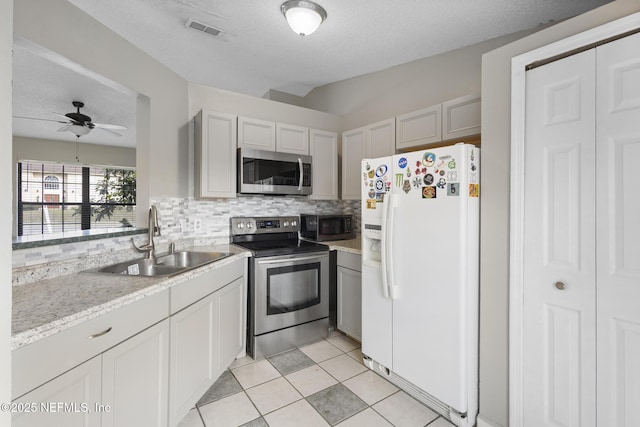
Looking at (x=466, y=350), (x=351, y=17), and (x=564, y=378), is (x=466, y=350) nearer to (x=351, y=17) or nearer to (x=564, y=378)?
(x=564, y=378)

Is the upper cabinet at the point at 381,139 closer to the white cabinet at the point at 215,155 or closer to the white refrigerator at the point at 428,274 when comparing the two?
the white refrigerator at the point at 428,274

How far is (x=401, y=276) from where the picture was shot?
1.94 m

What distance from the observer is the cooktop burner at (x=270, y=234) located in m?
2.74

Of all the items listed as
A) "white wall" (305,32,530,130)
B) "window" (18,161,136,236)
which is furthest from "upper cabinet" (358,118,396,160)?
"window" (18,161,136,236)

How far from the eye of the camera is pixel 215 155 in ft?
8.37

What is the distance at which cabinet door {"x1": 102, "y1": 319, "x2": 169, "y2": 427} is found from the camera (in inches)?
45.0

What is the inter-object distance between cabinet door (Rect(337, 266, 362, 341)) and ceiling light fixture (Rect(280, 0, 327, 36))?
6.56 ft

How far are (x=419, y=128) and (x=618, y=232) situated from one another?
1.62m

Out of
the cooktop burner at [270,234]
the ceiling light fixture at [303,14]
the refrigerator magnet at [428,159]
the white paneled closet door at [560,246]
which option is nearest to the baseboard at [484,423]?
the white paneled closet door at [560,246]

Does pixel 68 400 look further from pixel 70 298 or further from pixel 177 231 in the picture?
pixel 177 231

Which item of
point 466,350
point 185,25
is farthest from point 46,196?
point 466,350

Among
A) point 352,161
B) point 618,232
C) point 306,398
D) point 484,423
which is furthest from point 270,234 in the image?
point 618,232

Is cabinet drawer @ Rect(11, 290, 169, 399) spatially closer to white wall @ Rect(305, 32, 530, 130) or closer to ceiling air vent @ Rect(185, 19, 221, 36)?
ceiling air vent @ Rect(185, 19, 221, 36)

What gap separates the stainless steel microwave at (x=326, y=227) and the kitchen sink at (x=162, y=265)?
1.04m
